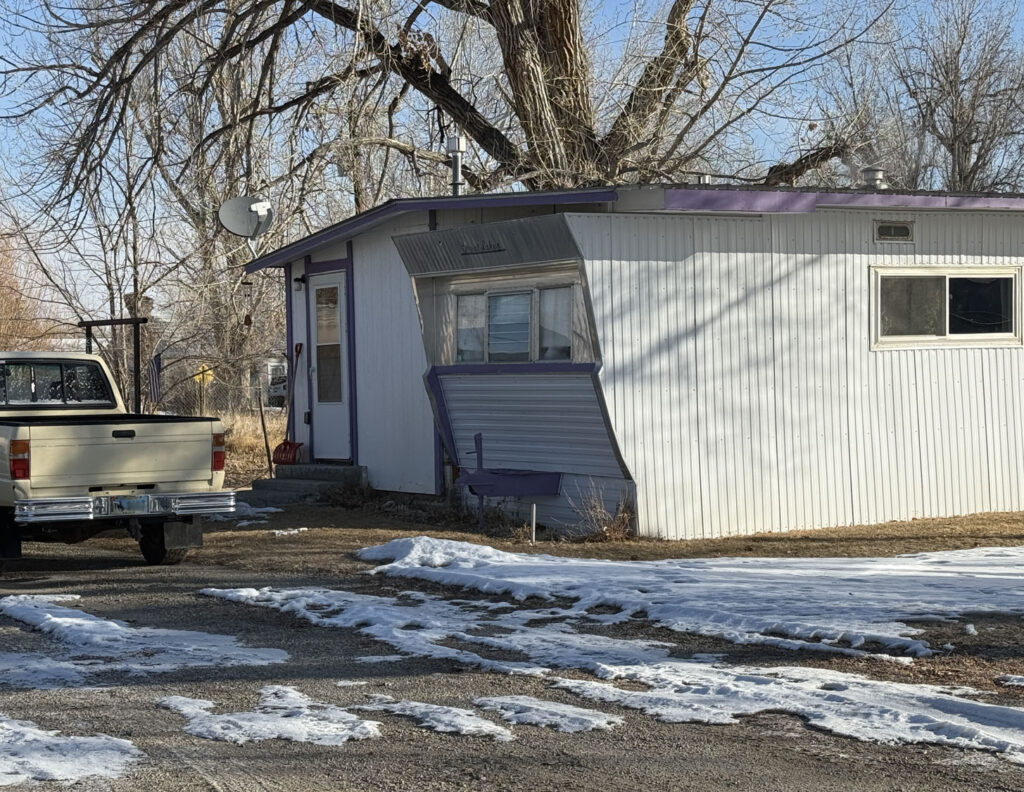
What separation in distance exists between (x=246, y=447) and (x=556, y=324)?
13.7 meters

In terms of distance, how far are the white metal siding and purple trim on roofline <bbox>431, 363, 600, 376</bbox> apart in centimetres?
24

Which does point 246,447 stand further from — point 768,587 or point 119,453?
point 768,587

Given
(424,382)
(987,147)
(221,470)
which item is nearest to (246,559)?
(221,470)

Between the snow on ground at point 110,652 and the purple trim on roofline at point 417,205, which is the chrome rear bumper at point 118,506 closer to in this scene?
the snow on ground at point 110,652

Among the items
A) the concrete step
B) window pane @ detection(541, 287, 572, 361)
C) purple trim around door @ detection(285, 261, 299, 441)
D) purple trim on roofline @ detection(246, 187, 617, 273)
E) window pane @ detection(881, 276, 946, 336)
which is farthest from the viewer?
purple trim around door @ detection(285, 261, 299, 441)

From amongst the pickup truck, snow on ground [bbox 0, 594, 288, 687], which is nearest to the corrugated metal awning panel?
the pickup truck

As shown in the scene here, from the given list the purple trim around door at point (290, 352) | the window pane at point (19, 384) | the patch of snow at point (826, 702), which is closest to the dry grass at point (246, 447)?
the purple trim around door at point (290, 352)

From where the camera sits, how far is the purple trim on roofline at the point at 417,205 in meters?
12.2

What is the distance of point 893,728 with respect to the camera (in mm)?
5883

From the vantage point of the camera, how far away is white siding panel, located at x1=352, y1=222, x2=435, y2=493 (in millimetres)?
15320

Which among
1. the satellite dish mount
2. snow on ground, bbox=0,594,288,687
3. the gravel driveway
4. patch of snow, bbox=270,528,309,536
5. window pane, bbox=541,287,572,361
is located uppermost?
the satellite dish mount

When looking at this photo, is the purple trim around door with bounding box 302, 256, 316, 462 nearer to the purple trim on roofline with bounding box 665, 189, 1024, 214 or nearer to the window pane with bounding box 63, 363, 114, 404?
the window pane with bounding box 63, 363, 114, 404

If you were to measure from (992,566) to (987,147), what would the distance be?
2272 centimetres

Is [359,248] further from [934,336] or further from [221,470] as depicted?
[934,336]
